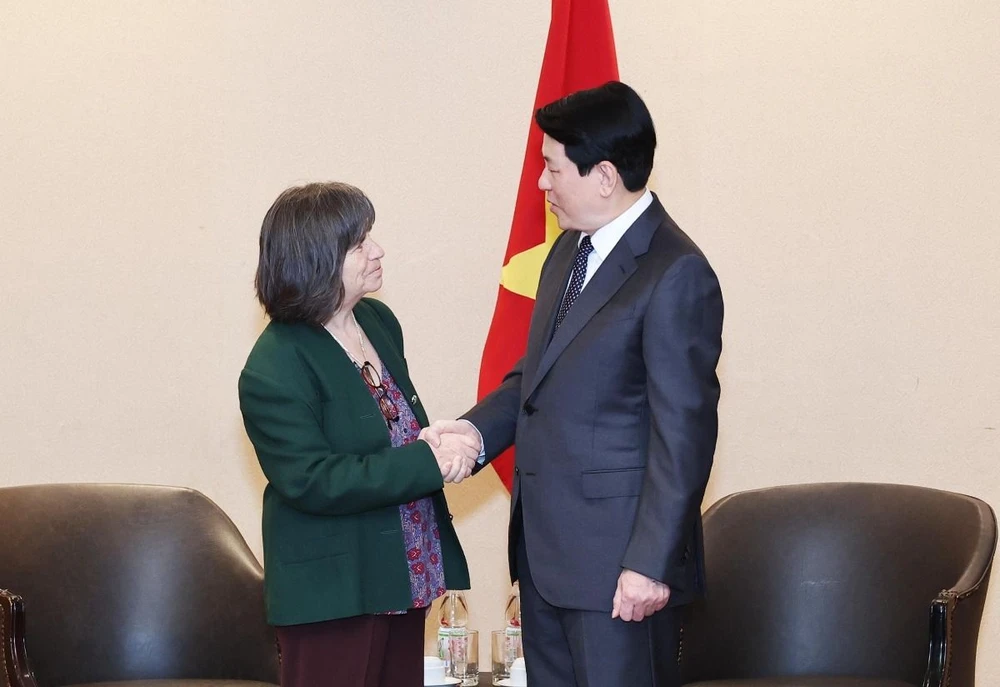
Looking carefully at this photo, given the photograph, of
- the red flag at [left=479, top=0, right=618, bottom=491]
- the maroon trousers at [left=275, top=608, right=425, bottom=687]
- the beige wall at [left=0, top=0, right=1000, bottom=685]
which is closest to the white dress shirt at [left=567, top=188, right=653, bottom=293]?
the maroon trousers at [left=275, top=608, right=425, bottom=687]

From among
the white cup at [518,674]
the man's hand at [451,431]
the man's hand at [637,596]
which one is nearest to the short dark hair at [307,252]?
the man's hand at [451,431]

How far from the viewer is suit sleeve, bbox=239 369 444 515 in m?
2.64

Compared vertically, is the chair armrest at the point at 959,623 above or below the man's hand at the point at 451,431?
below

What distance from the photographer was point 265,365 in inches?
107

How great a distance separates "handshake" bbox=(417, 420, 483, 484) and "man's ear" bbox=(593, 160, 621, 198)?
711mm

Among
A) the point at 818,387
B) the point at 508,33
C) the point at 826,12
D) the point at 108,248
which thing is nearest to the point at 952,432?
the point at 818,387

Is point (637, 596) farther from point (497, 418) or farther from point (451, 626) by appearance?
point (451, 626)

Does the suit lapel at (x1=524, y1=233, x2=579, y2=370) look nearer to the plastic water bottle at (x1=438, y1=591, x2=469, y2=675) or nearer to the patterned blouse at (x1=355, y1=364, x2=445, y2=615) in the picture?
the patterned blouse at (x1=355, y1=364, x2=445, y2=615)

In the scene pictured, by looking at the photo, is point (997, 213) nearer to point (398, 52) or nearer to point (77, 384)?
point (398, 52)

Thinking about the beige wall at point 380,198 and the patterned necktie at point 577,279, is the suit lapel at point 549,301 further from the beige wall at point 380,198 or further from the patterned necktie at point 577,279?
the beige wall at point 380,198

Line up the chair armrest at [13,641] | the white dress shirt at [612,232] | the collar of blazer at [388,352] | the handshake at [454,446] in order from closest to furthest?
1. the white dress shirt at [612,232]
2. the handshake at [454,446]
3. the collar of blazer at [388,352]
4. the chair armrest at [13,641]

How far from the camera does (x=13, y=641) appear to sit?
326 centimetres

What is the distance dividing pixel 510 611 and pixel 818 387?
54.5 inches

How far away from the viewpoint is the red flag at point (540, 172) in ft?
12.9
